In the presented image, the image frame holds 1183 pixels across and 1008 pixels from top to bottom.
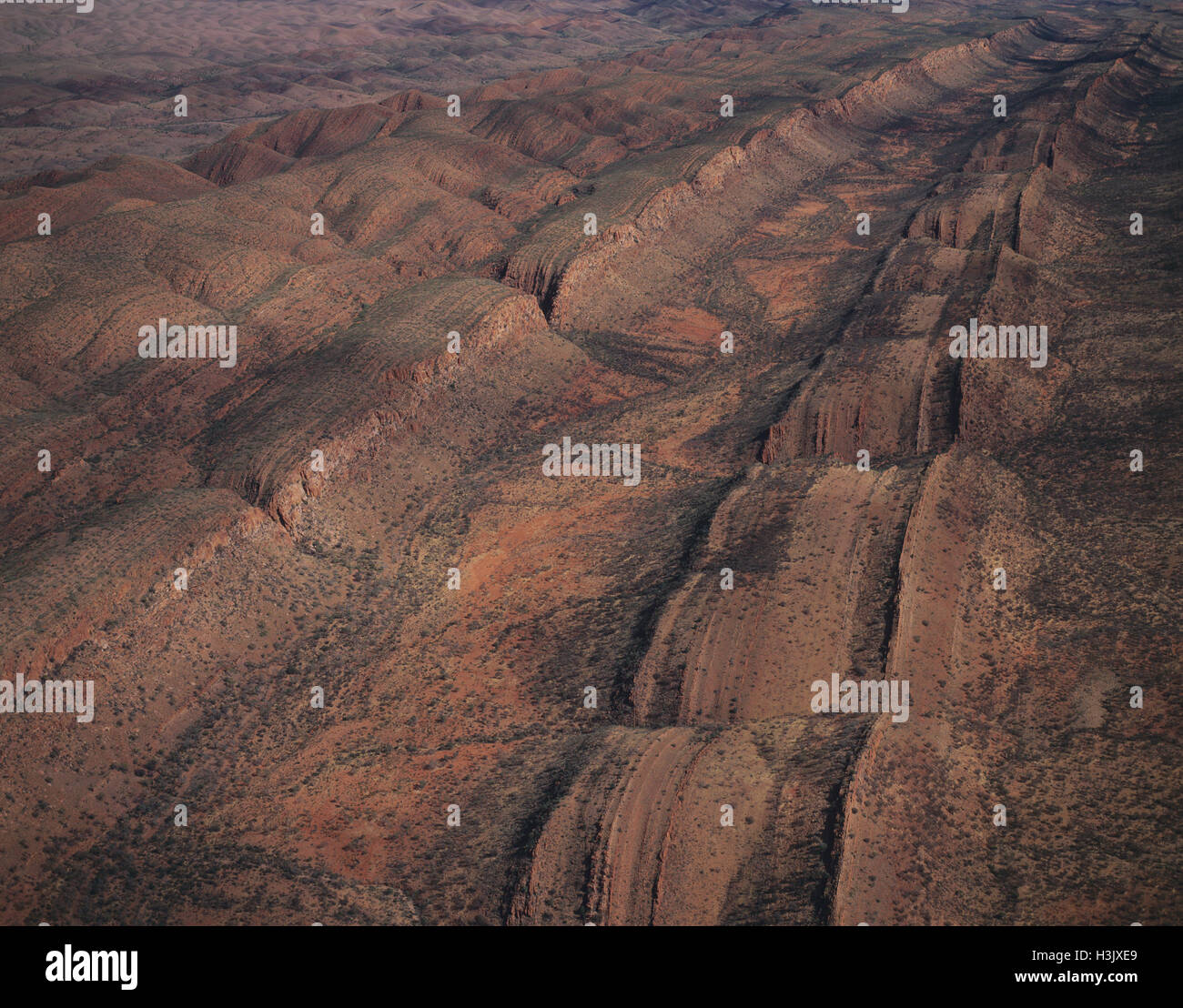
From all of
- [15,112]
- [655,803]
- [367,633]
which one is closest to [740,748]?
[655,803]

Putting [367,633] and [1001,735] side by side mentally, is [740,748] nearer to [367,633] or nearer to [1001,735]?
[1001,735]

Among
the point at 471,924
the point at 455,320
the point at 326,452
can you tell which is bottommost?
the point at 471,924

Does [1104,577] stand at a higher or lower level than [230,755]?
higher

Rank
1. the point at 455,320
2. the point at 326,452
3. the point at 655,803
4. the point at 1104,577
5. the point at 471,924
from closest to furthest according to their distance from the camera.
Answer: the point at 471,924 < the point at 655,803 < the point at 1104,577 < the point at 326,452 < the point at 455,320

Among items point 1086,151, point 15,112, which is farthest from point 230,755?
point 15,112

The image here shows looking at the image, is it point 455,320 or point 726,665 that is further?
point 455,320

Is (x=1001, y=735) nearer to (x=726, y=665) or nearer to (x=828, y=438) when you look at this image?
(x=726, y=665)

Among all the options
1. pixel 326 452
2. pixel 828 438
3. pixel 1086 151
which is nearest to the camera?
pixel 326 452
